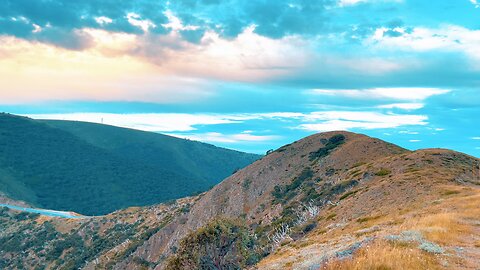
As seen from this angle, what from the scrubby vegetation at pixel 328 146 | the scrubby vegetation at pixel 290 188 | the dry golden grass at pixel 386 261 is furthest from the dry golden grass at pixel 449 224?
the scrubby vegetation at pixel 328 146

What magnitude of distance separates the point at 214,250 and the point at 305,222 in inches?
1137

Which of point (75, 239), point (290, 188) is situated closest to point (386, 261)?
point (290, 188)

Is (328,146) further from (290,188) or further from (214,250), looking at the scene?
(214,250)

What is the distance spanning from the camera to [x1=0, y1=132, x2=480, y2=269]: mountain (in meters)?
21.7

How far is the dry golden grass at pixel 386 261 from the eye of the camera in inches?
626

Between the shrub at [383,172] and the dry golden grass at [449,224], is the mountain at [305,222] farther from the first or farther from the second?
the shrub at [383,172]

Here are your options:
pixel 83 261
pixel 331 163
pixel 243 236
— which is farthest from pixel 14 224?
pixel 243 236

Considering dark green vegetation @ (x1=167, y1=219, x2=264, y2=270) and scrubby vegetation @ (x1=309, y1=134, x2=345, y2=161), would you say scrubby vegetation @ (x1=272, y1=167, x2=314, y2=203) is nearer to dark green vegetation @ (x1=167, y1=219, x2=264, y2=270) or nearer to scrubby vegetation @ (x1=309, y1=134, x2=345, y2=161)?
scrubby vegetation @ (x1=309, y1=134, x2=345, y2=161)

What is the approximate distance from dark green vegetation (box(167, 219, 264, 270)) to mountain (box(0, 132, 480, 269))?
0.34ft

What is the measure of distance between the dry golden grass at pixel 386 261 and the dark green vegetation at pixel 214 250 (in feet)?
68.9

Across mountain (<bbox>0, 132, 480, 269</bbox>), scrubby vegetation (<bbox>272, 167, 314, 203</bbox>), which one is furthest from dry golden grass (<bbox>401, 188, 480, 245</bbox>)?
scrubby vegetation (<bbox>272, 167, 314, 203</bbox>)

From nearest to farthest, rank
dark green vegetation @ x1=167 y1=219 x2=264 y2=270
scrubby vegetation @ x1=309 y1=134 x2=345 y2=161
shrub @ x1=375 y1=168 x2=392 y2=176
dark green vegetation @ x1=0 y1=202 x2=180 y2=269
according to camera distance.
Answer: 1. dark green vegetation @ x1=167 y1=219 x2=264 y2=270
2. shrub @ x1=375 y1=168 x2=392 y2=176
3. scrubby vegetation @ x1=309 y1=134 x2=345 y2=161
4. dark green vegetation @ x1=0 y1=202 x2=180 y2=269

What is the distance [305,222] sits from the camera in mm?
64312

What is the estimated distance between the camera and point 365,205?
54438 millimetres
